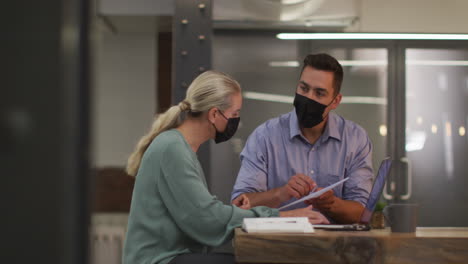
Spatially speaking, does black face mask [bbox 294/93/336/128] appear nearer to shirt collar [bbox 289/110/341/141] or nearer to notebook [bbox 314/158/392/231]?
shirt collar [bbox 289/110/341/141]

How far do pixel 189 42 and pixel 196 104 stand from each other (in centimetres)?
82

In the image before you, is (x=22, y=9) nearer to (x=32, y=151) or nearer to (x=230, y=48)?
(x=32, y=151)

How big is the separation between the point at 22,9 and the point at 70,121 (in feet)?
0.21

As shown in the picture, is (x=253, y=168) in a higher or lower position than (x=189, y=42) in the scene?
lower

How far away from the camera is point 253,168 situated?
8.95ft

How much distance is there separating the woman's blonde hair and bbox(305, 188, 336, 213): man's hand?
0.48 m

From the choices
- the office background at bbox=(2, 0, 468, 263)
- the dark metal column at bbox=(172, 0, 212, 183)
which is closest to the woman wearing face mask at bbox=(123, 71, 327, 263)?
the dark metal column at bbox=(172, 0, 212, 183)

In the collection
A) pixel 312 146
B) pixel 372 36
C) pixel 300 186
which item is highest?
pixel 372 36

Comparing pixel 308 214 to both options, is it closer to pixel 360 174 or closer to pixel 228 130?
pixel 228 130

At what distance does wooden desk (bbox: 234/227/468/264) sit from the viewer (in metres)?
1.73

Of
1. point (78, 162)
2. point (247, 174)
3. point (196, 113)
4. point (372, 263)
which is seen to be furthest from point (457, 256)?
point (78, 162)

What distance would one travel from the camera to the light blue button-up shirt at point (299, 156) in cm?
270

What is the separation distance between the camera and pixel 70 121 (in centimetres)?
34

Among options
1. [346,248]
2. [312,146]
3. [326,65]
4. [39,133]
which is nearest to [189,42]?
[326,65]
